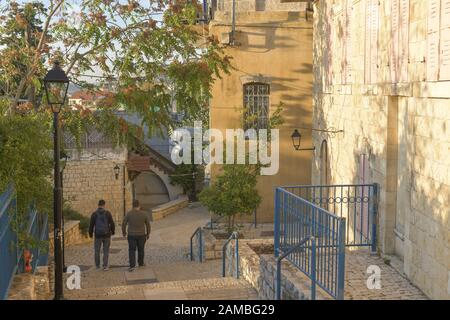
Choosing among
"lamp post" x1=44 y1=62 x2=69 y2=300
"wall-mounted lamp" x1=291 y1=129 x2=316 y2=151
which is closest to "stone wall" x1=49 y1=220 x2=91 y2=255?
"wall-mounted lamp" x1=291 y1=129 x2=316 y2=151

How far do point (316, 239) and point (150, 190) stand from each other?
22.5 m

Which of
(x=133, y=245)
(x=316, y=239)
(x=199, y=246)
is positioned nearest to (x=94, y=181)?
(x=199, y=246)

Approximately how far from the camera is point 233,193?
1470 cm

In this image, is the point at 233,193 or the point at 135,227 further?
the point at 233,193

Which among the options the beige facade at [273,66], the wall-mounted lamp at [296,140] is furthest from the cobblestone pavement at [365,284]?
the beige facade at [273,66]

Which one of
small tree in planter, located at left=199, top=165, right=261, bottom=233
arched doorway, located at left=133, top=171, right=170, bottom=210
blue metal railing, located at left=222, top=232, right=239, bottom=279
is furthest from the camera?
arched doorway, located at left=133, top=171, right=170, bottom=210

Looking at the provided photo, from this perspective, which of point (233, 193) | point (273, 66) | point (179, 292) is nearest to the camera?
point (179, 292)

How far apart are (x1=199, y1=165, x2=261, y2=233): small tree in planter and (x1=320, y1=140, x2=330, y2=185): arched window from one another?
1.78 meters

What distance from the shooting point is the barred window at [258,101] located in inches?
711

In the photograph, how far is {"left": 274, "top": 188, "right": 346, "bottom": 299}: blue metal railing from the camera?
658cm

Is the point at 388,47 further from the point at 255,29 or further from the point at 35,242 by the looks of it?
the point at 255,29

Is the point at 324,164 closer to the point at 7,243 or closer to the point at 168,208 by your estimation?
the point at 7,243

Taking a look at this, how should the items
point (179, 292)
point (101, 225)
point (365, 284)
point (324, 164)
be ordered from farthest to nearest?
point (324, 164) < point (101, 225) < point (179, 292) < point (365, 284)

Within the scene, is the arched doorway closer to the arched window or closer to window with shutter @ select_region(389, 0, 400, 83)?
the arched window
